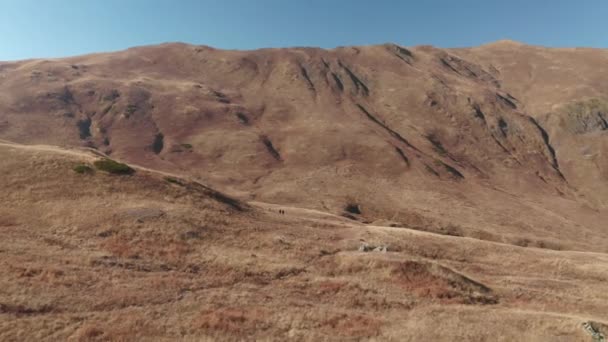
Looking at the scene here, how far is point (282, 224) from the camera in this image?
145 feet

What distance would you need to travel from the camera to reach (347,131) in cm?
12294

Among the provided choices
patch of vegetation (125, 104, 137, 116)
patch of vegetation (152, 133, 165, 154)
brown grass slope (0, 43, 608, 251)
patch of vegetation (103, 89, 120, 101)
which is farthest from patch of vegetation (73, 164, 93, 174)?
patch of vegetation (103, 89, 120, 101)

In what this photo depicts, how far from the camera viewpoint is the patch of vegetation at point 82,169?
4141 cm

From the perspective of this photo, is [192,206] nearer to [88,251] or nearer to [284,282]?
[88,251]

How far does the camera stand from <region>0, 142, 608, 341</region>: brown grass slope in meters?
21.6

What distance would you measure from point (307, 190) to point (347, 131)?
40146 mm

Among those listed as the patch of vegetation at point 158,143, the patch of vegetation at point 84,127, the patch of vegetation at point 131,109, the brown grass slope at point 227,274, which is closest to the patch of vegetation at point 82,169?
the brown grass slope at point 227,274

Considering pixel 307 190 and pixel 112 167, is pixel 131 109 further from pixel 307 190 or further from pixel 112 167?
pixel 112 167

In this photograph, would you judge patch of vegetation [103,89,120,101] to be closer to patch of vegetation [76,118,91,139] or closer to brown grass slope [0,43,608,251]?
brown grass slope [0,43,608,251]

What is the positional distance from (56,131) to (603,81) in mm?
206119

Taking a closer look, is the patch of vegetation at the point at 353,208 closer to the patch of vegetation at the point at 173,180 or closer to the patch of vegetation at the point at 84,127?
the patch of vegetation at the point at 173,180

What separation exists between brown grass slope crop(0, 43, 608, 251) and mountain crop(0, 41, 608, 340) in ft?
2.62

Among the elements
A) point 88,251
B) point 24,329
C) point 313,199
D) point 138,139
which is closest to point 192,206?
point 88,251

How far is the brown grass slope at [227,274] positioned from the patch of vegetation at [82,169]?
461 mm
